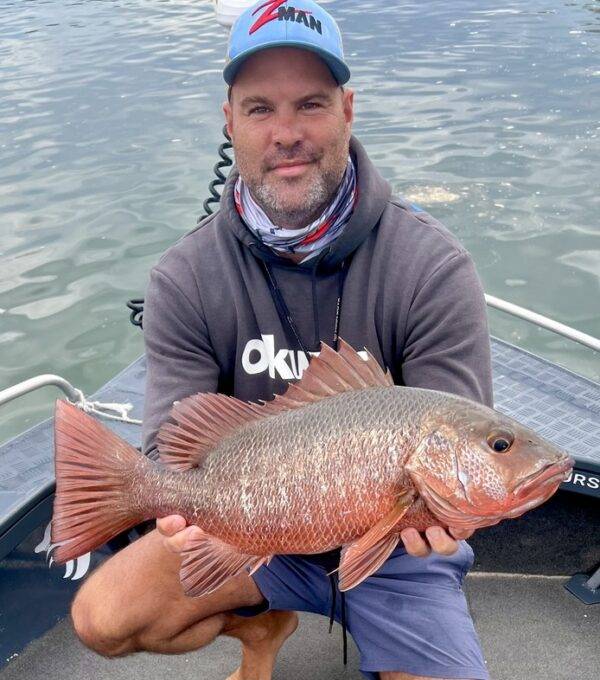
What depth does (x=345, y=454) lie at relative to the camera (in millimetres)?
1983

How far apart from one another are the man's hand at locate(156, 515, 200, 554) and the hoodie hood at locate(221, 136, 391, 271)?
3.06 ft

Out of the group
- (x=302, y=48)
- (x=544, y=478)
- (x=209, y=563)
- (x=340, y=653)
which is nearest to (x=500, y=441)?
(x=544, y=478)

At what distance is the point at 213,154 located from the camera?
10.4 meters

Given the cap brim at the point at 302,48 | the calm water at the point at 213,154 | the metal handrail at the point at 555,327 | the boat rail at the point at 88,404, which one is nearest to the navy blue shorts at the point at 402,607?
the boat rail at the point at 88,404

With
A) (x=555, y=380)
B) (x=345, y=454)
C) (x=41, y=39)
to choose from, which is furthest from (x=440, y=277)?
(x=41, y=39)

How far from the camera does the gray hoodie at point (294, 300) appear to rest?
260 cm

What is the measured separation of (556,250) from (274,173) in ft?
19.0

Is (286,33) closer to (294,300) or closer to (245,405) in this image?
(294,300)

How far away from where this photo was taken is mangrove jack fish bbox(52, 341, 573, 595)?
75.2 inches

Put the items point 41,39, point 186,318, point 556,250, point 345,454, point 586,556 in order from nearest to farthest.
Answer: point 345,454 → point 186,318 → point 586,556 → point 556,250 → point 41,39

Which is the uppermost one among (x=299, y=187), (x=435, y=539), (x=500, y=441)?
(x=299, y=187)

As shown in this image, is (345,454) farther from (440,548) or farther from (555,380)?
(555,380)

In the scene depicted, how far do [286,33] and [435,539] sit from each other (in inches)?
63.5

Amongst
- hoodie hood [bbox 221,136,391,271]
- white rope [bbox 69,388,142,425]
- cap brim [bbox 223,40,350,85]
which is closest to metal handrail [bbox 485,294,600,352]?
hoodie hood [bbox 221,136,391,271]
